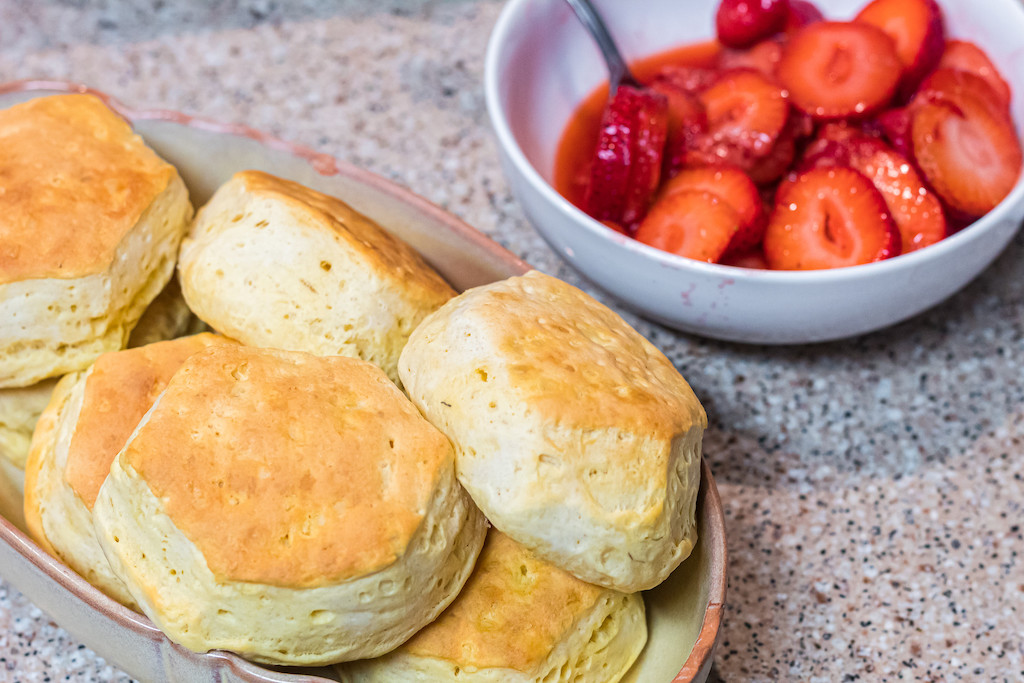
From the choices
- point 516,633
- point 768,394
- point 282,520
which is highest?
point 282,520

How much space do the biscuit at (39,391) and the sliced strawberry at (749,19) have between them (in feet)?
2.36

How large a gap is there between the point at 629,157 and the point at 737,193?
4.5 inches

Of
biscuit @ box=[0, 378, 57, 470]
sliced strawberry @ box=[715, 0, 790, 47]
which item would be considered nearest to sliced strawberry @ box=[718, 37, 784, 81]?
sliced strawberry @ box=[715, 0, 790, 47]

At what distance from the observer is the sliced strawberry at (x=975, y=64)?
1.06 m

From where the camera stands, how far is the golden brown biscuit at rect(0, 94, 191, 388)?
0.70 m

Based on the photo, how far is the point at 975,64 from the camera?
1.07 m

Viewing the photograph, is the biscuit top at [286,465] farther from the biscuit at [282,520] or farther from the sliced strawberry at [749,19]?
the sliced strawberry at [749,19]

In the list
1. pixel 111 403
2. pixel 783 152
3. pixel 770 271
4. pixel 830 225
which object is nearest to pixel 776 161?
pixel 783 152

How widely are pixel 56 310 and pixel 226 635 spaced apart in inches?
11.6

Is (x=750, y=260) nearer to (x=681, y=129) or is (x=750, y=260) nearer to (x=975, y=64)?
(x=681, y=129)

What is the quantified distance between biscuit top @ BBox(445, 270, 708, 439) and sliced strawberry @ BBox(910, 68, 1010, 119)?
0.50m

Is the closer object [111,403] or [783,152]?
[111,403]

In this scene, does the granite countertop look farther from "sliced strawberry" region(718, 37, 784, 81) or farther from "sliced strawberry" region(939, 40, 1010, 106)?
"sliced strawberry" region(718, 37, 784, 81)

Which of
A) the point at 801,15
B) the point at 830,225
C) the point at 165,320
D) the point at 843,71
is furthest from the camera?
the point at 801,15
